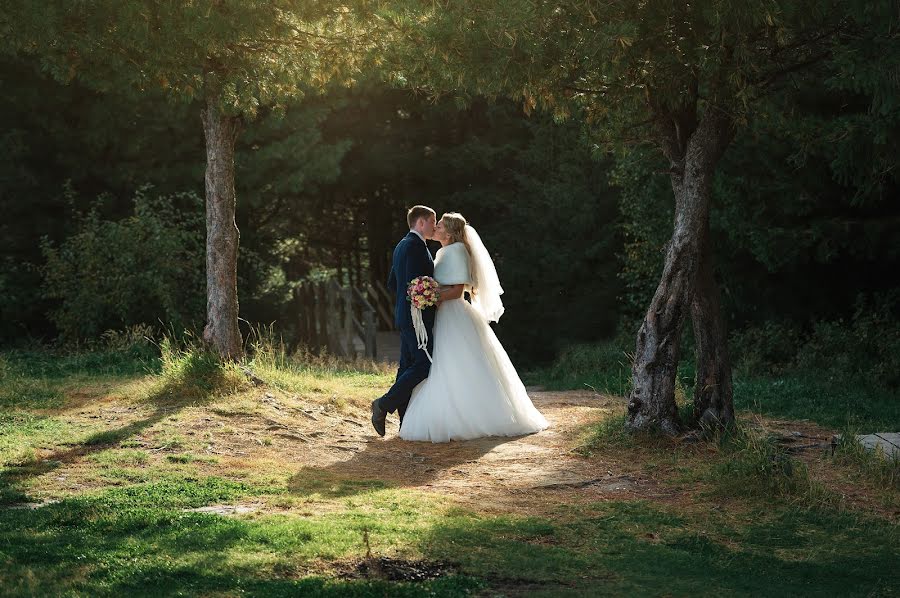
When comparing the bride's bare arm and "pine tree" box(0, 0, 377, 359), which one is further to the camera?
the bride's bare arm

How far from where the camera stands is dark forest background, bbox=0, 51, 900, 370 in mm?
14475

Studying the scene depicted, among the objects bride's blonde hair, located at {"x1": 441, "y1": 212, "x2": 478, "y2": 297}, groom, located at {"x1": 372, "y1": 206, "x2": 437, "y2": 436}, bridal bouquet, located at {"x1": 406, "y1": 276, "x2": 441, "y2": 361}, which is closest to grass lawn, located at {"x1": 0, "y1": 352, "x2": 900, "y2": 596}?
groom, located at {"x1": 372, "y1": 206, "x2": 437, "y2": 436}

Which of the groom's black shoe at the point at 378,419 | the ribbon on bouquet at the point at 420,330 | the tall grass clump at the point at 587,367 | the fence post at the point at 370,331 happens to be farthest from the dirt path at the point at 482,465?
the fence post at the point at 370,331

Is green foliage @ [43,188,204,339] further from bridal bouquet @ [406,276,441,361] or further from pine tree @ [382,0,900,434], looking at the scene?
pine tree @ [382,0,900,434]

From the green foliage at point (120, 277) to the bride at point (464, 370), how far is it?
26.7ft

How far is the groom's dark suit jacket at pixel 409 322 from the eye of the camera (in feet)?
33.8

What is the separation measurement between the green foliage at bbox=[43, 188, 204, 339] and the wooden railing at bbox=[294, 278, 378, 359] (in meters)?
3.28

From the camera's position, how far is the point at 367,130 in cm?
2559

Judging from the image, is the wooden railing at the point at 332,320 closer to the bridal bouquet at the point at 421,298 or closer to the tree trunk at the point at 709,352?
the bridal bouquet at the point at 421,298

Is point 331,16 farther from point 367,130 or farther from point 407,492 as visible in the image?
point 367,130

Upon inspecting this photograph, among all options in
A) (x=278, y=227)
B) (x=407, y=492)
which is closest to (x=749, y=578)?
(x=407, y=492)

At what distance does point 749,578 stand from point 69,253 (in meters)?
14.8

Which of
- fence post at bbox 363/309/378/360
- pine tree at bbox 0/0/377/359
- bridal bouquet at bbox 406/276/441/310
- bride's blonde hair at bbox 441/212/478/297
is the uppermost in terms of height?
pine tree at bbox 0/0/377/359

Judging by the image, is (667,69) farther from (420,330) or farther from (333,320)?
(333,320)
